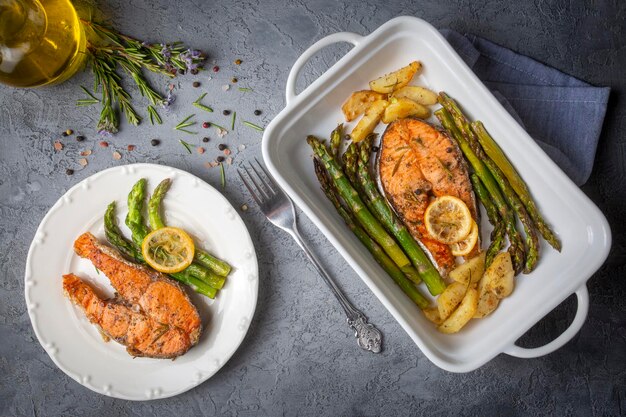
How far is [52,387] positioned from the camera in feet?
11.3

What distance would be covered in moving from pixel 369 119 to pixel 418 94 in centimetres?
31

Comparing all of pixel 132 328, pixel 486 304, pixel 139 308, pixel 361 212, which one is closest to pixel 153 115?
pixel 139 308

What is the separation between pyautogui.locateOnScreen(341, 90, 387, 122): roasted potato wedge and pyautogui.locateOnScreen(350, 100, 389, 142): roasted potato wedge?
3cm

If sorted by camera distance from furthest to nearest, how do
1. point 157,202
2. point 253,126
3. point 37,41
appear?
point 253,126 < point 157,202 < point 37,41

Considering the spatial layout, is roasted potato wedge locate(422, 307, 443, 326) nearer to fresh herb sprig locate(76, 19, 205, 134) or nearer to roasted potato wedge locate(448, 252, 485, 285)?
roasted potato wedge locate(448, 252, 485, 285)

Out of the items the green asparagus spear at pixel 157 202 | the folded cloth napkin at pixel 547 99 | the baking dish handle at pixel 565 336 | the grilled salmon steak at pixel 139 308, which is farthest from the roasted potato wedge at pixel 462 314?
the green asparagus spear at pixel 157 202

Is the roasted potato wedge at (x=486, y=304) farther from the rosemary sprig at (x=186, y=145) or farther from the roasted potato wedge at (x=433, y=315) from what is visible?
the rosemary sprig at (x=186, y=145)

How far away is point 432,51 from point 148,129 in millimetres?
1730

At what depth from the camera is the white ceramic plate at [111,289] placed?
10.6 ft

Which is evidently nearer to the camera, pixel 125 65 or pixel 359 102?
pixel 359 102

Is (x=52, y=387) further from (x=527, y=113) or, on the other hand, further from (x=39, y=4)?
(x=527, y=113)

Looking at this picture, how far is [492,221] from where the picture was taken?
3113mm

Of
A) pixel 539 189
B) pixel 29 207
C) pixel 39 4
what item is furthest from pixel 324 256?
pixel 39 4

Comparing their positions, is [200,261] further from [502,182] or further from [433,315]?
[502,182]
